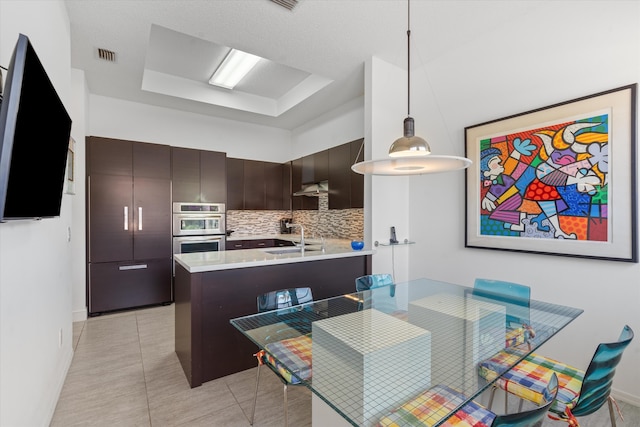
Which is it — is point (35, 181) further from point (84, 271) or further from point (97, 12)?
point (84, 271)

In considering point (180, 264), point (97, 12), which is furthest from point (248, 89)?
point (180, 264)

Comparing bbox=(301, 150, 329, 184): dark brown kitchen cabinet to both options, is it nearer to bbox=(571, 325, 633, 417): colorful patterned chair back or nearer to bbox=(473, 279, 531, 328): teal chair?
bbox=(473, 279, 531, 328): teal chair

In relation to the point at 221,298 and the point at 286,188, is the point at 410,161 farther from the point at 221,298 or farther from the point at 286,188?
the point at 286,188

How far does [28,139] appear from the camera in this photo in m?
1.23

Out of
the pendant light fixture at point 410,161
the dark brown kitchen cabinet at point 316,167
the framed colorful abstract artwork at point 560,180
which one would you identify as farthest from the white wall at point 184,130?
the pendant light fixture at point 410,161

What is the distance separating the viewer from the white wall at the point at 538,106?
2.17 metres

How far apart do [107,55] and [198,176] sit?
6.07ft

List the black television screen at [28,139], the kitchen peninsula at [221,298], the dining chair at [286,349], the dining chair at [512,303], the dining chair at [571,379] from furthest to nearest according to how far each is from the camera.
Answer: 1. the kitchen peninsula at [221,298]
2. the dining chair at [512,303]
3. the dining chair at [286,349]
4. the dining chair at [571,379]
5. the black television screen at [28,139]

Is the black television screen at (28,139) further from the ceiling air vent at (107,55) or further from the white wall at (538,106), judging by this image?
the white wall at (538,106)

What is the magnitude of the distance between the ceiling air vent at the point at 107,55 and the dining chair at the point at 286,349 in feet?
10.6

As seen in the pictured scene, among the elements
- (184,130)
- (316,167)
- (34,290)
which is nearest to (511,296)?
(34,290)

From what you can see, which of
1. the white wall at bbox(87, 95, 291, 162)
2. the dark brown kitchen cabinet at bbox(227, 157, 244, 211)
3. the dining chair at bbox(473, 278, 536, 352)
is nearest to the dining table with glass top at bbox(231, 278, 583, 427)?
the dining chair at bbox(473, 278, 536, 352)

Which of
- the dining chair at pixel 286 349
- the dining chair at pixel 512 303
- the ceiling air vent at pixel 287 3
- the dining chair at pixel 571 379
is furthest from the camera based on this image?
the ceiling air vent at pixel 287 3

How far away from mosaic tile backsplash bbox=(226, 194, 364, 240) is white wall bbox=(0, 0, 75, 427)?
10.6 ft
